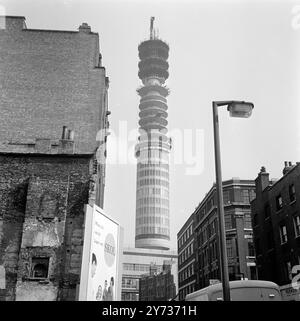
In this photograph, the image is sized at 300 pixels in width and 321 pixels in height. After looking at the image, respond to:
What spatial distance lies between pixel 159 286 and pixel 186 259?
24.0 metres

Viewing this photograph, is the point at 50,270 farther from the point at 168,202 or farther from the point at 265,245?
the point at 168,202

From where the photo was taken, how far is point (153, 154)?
582ft

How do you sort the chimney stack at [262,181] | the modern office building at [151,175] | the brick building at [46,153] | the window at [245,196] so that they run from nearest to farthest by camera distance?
the brick building at [46,153], the chimney stack at [262,181], the window at [245,196], the modern office building at [151,175]

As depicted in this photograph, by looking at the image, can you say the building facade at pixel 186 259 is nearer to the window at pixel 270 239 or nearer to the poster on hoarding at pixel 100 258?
the window at pixel 270 239

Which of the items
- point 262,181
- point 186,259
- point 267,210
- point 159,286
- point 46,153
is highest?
point 262,181

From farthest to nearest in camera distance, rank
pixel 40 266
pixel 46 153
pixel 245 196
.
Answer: pixel 245 196
pixel 46 153
pixel 40 266

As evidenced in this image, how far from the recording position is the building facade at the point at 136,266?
11381cm

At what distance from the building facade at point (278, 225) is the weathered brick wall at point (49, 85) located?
16742mm

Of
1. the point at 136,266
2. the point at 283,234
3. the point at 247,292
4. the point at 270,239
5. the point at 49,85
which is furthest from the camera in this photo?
the point at 136,266

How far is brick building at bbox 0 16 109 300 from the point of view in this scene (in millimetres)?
18609

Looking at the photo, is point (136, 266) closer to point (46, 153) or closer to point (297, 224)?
point (297, 224)

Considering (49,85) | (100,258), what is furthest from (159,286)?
(100,258)

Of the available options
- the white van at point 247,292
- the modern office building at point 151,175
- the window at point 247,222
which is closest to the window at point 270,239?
the window at point 247,222

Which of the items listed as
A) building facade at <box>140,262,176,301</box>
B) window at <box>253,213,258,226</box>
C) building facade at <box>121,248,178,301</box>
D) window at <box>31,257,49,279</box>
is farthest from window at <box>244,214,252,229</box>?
building facade at <box>121,248,178,301</box>
